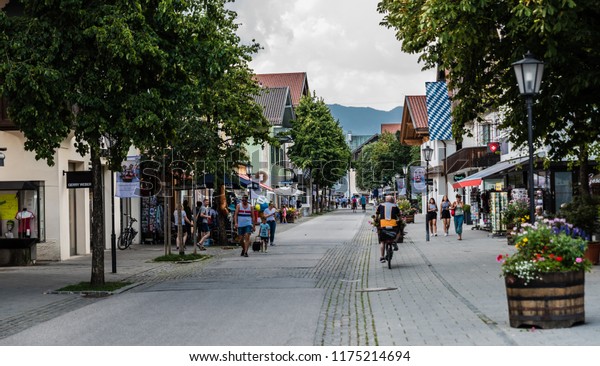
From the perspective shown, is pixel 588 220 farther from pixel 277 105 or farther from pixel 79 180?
pixel 277 105

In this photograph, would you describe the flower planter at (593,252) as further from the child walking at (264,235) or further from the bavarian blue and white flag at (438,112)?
the bavarian blue and white flag at (438,112)

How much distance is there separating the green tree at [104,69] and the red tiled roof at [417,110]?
190 feet

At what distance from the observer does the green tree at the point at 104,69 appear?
15.1 m

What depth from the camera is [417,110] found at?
76312 millimetres

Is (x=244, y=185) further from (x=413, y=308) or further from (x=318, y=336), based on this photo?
(x=318, y=336)

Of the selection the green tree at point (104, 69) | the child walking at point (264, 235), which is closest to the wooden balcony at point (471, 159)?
the child walking at point (264, 235)

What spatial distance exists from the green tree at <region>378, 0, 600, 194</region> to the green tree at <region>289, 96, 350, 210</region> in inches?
2369

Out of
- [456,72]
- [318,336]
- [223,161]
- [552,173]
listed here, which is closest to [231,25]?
[223,161]

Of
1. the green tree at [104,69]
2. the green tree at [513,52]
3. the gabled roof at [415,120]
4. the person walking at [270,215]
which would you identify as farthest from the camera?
the gabled roof at [415,120]

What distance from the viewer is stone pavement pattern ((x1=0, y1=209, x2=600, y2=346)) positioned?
32.3 feet

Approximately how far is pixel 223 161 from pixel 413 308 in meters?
17.2

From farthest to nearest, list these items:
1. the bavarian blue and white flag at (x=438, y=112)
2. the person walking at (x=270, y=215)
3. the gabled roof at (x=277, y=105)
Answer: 1. the gabled roof at (x=277, y=105)
2. the bavarian blue and white flag at (x=438, y=112)
3. the person walking at (x=270, y=215)

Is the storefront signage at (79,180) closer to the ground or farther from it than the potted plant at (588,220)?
farther from it

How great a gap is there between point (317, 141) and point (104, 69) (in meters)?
67.2
